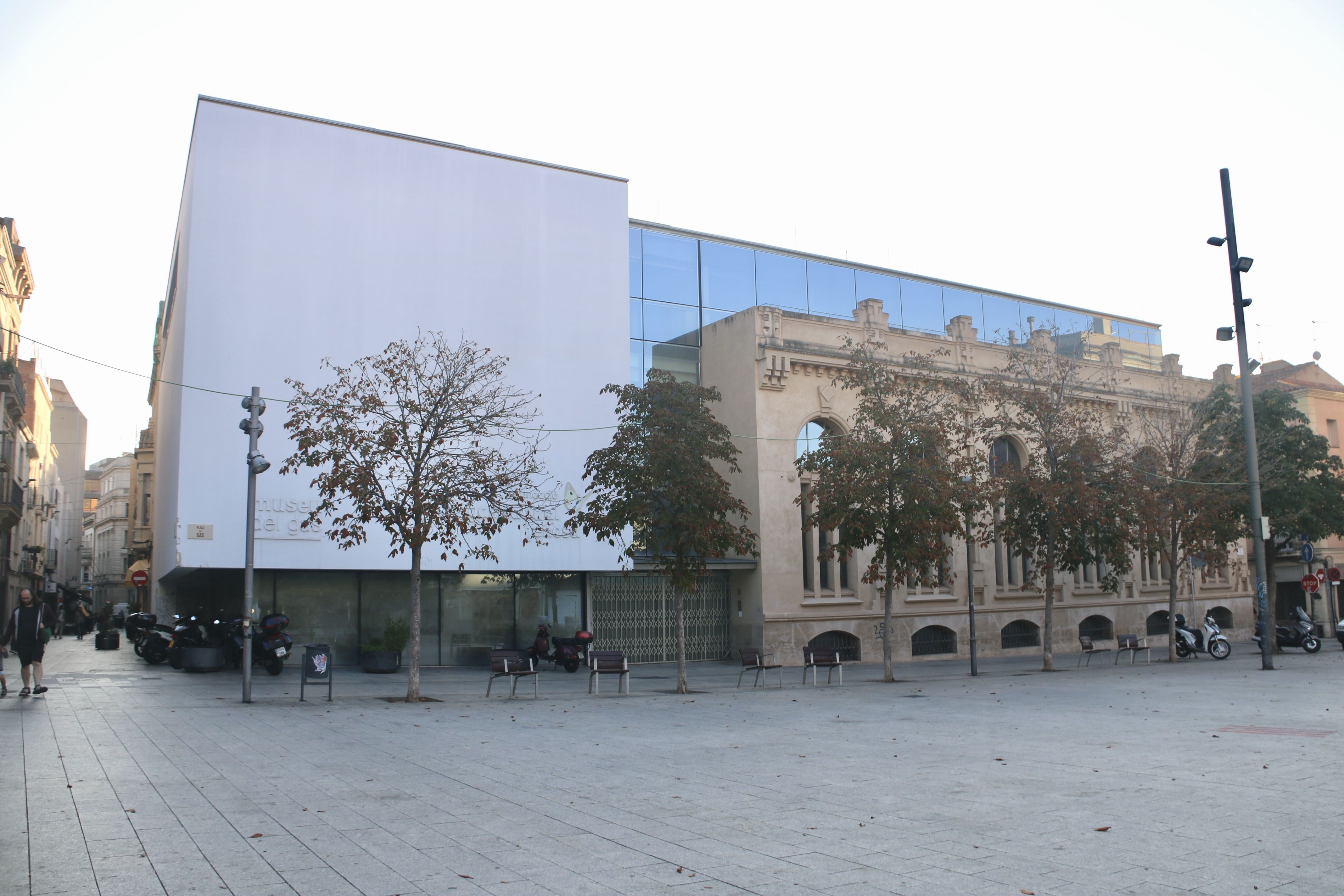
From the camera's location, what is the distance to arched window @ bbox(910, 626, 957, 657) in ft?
103

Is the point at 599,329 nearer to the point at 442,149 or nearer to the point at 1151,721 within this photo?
the point at 442,149

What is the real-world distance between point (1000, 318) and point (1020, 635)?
12.3 metres

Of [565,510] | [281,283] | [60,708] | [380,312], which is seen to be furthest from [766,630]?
[60,708]

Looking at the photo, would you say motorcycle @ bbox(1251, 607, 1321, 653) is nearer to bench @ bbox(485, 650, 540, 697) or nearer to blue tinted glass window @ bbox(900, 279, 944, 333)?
blue tinted glass window @ bbox(900, 279, 944, 333)

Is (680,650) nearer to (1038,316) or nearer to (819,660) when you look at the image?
(819,660)

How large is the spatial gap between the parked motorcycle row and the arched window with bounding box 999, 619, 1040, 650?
22484 millimetres

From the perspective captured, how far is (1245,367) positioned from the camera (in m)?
23.2

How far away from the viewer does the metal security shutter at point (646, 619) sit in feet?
92.1

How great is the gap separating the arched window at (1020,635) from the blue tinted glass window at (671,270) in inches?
599

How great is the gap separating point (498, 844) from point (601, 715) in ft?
29.9

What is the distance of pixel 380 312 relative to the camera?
85.1ft

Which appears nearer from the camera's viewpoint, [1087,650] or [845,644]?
[1087,650]

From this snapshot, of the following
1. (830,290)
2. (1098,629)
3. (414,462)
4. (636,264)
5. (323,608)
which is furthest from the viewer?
(1098,629)

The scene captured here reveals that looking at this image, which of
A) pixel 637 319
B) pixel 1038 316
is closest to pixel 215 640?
pixel 637 319
